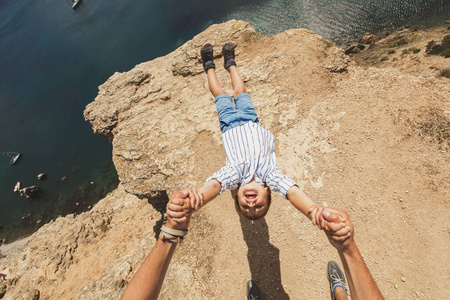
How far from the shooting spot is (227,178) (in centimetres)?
364

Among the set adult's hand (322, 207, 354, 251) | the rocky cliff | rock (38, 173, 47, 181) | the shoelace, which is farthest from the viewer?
rock (38, 173, 47, 181)

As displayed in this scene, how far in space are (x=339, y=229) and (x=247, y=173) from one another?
197cm

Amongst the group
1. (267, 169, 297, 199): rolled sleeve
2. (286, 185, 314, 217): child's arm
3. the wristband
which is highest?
the wristband

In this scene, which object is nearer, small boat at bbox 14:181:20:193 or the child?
the child

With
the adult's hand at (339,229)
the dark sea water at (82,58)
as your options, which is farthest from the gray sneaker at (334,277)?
the dark sea water at (82,58)

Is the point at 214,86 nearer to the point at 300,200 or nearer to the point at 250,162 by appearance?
the point at 250,162

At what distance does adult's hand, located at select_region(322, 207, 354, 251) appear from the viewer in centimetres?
207

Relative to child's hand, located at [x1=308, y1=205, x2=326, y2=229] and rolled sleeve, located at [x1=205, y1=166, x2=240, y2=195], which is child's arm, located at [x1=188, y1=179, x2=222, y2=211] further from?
child's hand, located at [x1=308, y1=205, x2=326, y2=229]

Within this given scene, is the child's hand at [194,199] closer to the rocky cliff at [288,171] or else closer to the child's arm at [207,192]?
the child's arm at [207,192]

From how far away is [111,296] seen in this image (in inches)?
221

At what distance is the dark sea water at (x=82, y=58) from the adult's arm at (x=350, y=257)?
72.9ft

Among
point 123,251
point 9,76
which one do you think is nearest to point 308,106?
point 123,251

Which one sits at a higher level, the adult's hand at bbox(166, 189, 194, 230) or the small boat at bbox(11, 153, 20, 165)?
the adult's hand at bbox(166, 189, 194, 230)

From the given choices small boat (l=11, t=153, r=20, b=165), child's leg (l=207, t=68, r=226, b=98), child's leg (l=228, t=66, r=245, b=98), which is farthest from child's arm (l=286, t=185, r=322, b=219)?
small boat (l=11, t=153, r=20, b=165)
